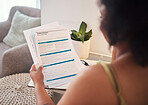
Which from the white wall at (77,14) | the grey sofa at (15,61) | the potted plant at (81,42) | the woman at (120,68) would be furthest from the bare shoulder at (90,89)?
the grey sofa at (15,61)

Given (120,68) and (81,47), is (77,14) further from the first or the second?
(120,68)

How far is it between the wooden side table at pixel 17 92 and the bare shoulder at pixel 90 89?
1.98 feet

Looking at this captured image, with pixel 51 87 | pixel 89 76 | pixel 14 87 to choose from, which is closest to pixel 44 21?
pixel 14 87

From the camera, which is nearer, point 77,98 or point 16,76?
point 77,98

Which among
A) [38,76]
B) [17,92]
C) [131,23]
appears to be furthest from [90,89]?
[17,92]

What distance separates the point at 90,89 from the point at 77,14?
3.33ft

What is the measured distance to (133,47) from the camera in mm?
487

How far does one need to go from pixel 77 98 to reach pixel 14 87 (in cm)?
78

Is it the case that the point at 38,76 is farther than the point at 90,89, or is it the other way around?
the point at 38,76

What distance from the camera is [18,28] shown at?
2004 millimetres

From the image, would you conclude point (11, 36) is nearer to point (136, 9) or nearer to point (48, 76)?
point (48, 76)

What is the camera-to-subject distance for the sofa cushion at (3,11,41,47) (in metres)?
1.93

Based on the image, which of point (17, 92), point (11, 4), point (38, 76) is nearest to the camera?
point (38, 76)

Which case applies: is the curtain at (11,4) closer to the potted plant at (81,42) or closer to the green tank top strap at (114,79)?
the potted plant at (81,42)
